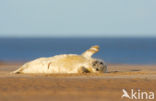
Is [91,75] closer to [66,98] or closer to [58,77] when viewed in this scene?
[58,77]

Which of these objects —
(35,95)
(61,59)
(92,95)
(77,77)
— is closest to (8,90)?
(35,95)

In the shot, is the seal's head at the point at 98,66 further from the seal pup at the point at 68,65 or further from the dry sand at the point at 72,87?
the dry sand at the point at 72,87

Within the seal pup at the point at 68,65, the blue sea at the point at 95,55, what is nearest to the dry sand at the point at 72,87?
the seal pup at the point at 68,65

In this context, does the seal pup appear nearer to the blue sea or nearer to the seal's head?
the seal's head

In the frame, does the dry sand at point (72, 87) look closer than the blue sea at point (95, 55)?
Yes

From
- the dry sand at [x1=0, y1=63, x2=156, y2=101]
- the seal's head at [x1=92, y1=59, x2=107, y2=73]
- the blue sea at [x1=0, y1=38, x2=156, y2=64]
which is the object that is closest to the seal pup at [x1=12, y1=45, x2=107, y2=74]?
the seal's head at [x1=92, y1=59, x2=107, y2=73]

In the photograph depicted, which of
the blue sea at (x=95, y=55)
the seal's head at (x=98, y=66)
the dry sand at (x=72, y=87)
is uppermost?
the seal's head at (x=98, y=66)

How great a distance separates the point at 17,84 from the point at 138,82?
3.20 metres

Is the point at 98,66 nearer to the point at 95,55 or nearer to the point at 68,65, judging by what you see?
the point at 68,65

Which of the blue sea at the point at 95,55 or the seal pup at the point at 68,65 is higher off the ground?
the seal pup at the point at 68,65

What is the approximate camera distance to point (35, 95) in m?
13.4

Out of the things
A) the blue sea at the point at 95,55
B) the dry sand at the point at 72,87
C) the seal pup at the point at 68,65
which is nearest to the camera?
the dry sand at the point at 72,87

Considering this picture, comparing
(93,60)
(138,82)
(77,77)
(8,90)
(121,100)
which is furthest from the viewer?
(93,60)

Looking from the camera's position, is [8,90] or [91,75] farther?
[91,75]
